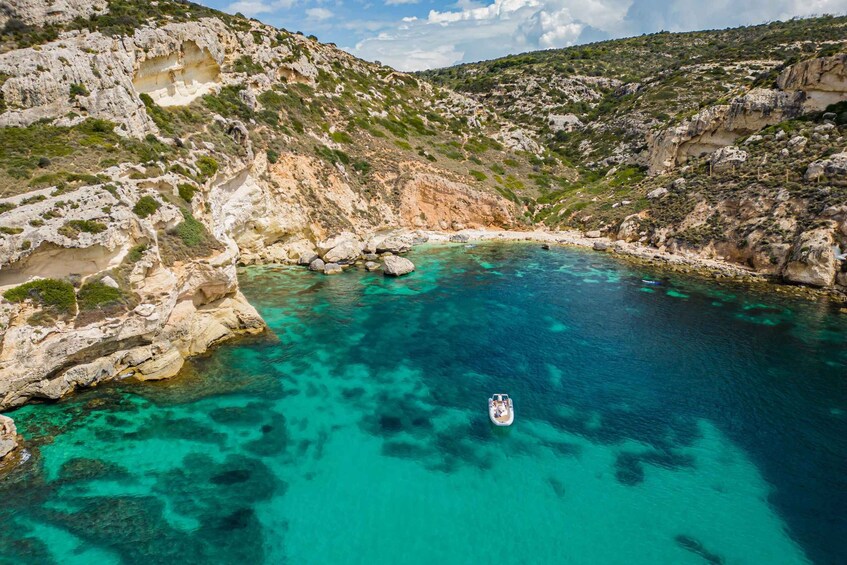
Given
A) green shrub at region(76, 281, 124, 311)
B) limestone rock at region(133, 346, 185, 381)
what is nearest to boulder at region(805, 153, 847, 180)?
limestone rock at region(133, 346, 185, 381)

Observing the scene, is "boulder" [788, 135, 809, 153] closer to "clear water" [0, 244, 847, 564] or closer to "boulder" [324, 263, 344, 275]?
"clear water" [0, 244, 847, 564]

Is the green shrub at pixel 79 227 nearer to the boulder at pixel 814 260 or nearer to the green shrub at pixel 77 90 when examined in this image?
the green shrub at pixel 77 90

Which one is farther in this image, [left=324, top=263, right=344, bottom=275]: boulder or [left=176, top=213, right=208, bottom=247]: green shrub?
[left=324, top=263, right=344, bottom=275]: boulder

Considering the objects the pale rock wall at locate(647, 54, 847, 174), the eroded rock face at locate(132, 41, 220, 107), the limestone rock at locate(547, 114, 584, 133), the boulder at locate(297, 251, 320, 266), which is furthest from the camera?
the limestone rock at locate(547, 114, 584, 133)

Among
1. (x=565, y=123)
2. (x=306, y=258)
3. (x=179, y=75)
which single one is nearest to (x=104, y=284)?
(x=306, y=258)

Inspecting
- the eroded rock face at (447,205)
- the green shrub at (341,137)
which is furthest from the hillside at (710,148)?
the green shrub at (341,137)

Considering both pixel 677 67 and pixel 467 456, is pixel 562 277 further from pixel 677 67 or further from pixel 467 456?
pixel 677 67

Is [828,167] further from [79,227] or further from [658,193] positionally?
[79,227]

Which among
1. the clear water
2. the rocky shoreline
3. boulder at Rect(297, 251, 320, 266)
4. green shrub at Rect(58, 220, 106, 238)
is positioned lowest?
Answer: the clear water
